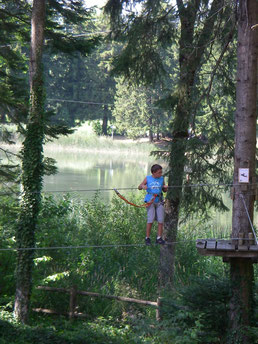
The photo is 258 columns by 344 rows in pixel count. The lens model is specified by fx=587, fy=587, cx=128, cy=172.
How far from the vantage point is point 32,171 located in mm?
10148

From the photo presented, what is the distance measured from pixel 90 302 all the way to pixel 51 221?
2326 mm

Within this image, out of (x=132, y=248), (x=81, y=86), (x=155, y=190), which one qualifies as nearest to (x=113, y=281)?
(x=132, y=248)

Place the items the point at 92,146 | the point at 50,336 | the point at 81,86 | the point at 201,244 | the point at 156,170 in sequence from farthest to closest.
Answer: the point at 81,86
the point at 92,146
the point at 50,336
the point at 156,170
the point at 201,244

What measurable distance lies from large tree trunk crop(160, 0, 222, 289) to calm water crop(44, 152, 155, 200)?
9.25 metres

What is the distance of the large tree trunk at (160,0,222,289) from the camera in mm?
10820

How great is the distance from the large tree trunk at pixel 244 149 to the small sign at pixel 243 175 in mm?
54

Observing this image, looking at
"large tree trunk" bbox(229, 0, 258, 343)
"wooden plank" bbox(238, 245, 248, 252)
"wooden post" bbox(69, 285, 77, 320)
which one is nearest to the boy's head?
"large tree trunk" bbox(229, 0, 258, 343)

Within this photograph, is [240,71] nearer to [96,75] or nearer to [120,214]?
[120,214]

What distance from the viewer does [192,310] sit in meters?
7.73

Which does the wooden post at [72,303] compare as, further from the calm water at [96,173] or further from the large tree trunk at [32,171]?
the calm water at [96,173]

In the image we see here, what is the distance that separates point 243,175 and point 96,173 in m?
25.9

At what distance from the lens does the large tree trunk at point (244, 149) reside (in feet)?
23.8

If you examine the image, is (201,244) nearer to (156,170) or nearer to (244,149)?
(244,149)

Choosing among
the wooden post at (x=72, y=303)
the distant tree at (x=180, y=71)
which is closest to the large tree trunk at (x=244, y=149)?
the distant tree at (x=180, y=71)
